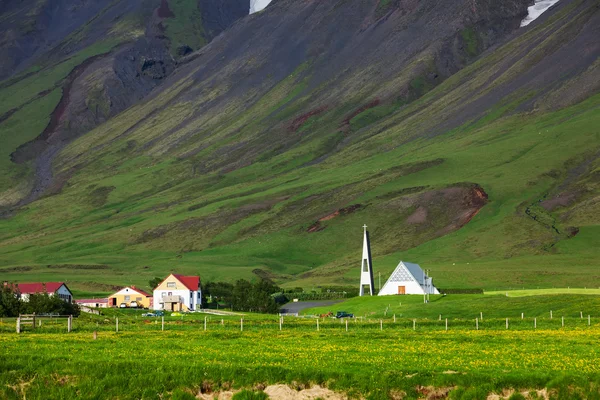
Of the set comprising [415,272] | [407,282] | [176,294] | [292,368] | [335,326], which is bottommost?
[292,368]

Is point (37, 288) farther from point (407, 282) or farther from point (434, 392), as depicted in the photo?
point (434, 392)

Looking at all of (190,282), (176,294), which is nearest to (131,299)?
(190,282)

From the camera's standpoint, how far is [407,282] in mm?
127250

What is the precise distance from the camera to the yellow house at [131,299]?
476ft

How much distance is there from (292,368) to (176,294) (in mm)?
99235

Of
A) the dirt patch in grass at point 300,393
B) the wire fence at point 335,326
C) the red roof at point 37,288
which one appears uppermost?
the red roof at point 37,288

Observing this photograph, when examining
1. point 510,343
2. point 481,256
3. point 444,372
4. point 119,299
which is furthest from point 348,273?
point 444,372

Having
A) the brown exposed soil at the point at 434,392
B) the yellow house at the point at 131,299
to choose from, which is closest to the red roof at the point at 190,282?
the yellow house at the point at 131,299

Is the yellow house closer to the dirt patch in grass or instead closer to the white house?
the white house

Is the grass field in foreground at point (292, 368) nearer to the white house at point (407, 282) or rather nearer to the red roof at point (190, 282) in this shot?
the white house at point (407, 282)

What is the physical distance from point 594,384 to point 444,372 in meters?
5.47

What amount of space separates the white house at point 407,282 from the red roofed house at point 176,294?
27.2 meters

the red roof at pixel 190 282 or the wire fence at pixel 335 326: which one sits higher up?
the red roof at pixel 190 282

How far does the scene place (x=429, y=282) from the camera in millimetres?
130250
